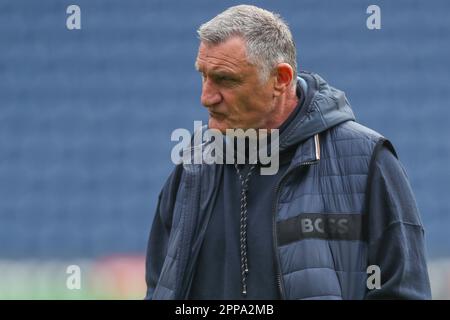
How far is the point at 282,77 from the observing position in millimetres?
2631

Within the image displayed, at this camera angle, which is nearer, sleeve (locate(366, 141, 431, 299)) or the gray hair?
sleeve (locate(366, 141, 431, 299))

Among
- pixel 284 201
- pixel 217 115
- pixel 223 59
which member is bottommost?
pixel 284 201

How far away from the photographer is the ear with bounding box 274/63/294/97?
2617 mm

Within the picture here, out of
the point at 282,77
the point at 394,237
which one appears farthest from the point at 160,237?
the point at 394,237

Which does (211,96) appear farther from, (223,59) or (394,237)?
(394,237)

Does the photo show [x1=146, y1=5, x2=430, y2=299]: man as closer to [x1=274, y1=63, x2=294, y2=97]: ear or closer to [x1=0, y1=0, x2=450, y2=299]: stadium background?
[x1=274, y1=63, x2=294, y2=97]: ear

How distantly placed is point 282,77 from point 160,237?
59 centimetres

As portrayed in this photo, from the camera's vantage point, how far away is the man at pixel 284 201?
2.39 m

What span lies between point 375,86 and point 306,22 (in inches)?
26.6

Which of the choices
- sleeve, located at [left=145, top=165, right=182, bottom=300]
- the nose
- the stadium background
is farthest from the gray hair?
the stadium background

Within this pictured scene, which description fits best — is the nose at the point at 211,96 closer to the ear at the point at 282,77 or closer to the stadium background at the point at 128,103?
the ear at the point at 282,77

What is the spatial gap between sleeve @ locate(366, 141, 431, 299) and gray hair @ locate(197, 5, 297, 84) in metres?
0.40

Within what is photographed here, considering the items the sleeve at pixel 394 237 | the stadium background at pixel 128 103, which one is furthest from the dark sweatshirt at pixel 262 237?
the stadium background at pixel 128 103
